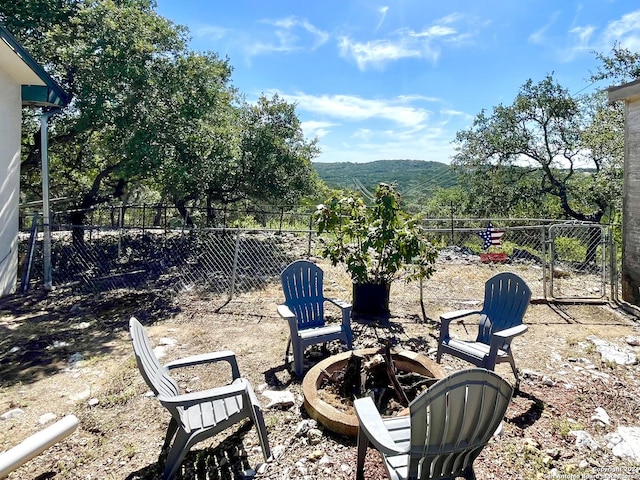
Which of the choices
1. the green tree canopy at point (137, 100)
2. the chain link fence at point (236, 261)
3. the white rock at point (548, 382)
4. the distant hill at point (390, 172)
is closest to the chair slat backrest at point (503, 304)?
the white rock at point (548, 382)

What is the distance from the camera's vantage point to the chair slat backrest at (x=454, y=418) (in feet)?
5.02

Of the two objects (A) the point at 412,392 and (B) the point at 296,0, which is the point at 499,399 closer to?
(A) the point at 412,392

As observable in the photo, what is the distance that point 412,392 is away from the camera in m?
2.72

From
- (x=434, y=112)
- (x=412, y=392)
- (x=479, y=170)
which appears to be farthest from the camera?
(x=434, y=112)

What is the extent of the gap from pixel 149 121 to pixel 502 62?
11541 mm

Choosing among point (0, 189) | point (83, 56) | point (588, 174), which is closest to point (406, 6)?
point (83, 56)

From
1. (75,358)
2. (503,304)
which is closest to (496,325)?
(503,304)

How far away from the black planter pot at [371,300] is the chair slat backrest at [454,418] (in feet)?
10.6

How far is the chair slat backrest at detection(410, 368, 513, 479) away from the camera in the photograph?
1529 mm

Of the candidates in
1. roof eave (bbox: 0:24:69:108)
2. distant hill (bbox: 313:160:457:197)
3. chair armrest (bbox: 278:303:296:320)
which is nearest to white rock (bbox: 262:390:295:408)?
chair armrest (bbox: 278:303:296:320)

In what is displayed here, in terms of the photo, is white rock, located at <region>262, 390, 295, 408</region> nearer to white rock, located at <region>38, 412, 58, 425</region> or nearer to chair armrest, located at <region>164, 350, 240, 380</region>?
chair armrest, located at <region>164, 350, 240, 380</region>

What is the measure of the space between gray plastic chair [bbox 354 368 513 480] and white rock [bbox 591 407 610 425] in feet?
5.23

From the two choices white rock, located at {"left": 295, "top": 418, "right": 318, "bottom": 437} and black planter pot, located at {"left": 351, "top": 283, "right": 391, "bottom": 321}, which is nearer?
white rock, located at {"left": 295, "top": 418, "right": 318, "bottom": 437}

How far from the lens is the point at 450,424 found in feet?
5.15
